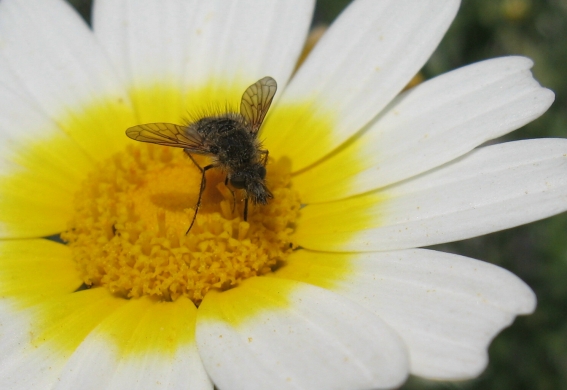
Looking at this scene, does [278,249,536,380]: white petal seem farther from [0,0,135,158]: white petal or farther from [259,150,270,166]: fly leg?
[0,0,135,158]: white petal

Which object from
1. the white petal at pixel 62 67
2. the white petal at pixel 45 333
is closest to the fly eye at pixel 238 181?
the white petal at pixel 45 333

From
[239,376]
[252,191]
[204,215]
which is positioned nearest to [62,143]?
[204,215]

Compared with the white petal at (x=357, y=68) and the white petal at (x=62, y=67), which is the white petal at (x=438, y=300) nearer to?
the white petal at (x=357, y=68)

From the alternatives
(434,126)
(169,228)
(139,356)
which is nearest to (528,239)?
(434,126)

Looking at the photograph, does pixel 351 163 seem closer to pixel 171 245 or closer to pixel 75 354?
pixel 171 245

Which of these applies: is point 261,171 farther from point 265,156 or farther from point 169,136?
point 169,136
